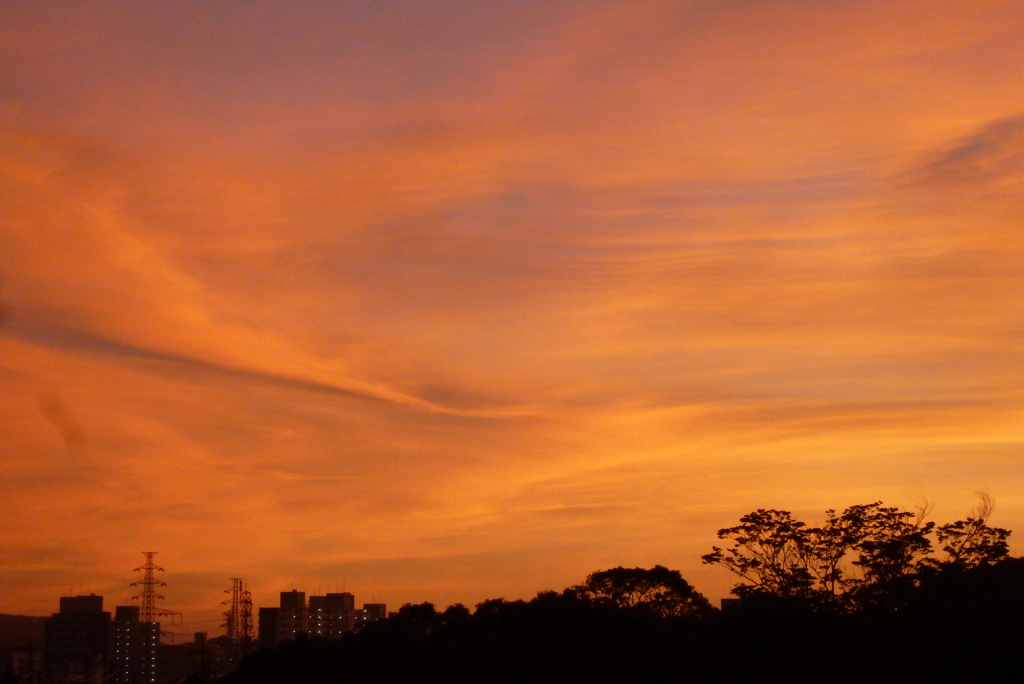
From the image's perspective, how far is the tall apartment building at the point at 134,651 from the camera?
163125 mm

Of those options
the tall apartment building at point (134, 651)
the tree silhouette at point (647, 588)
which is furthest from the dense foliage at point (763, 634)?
the tall apartment building at point (134, 651)

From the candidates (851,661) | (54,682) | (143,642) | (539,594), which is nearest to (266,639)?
(143,642)

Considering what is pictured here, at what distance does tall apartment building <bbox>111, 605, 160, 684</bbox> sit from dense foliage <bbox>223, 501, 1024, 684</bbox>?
12161 centimetres

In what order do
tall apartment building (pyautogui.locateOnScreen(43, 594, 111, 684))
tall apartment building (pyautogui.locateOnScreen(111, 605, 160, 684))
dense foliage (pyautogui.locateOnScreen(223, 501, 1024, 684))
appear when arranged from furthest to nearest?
tall apartment building (pyautogui.locateOnScreen(43, 594, 111, 684))
tall apartment building (pyautogui.locateOnScreen(111, 605, 160, 684))
dense foliage (pyautogui.locateOnScreen(223, 501, 1024, 684))

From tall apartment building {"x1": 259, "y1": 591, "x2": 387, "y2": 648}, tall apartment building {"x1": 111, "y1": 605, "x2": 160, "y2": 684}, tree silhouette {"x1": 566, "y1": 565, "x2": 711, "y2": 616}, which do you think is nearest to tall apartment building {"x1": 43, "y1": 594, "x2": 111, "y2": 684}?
tall apartment building {"x1": 111, "y1": 605, "x2": 160, "y2": 684}

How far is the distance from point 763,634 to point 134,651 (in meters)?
158

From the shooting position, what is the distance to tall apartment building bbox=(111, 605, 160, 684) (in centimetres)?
16312

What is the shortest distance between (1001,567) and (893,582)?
4389 mm

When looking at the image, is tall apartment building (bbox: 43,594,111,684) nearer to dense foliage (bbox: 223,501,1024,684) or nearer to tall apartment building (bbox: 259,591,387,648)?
tall apartment building (bbox: 259,591,387,648)

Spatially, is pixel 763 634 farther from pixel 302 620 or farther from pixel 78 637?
pixel 78 637

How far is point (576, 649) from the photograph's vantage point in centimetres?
3928

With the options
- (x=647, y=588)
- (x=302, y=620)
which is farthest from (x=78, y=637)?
(x=647, y=588)

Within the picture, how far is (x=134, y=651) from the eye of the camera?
178 metres

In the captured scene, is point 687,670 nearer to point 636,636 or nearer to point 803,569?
point 636,636
